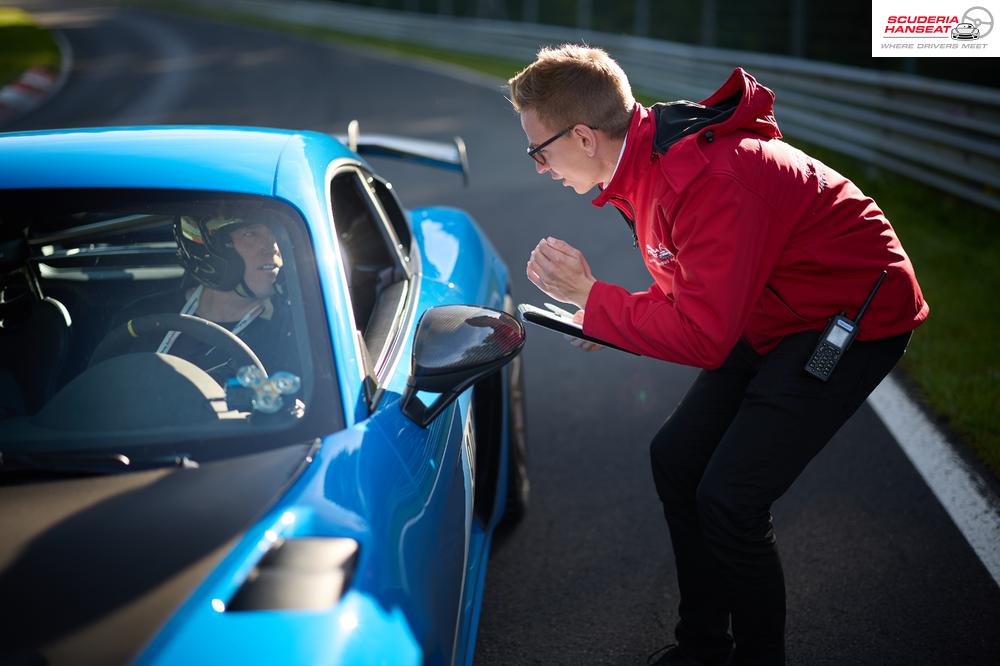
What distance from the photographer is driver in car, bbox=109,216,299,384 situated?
240cm

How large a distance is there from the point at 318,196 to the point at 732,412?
1287 mm

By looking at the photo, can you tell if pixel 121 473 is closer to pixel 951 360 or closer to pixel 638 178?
pixel 638 178

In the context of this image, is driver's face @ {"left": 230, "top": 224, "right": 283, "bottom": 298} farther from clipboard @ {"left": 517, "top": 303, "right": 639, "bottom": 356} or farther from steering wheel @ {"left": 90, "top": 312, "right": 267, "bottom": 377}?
clipboard @ {"left": 517, "top": 303, "right": 639, "bottom": 356}

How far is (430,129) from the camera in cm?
1313

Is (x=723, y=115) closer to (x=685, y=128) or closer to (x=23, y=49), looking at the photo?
(x=685, y=128)

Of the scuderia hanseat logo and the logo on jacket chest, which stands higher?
the scuderia hanseat logo

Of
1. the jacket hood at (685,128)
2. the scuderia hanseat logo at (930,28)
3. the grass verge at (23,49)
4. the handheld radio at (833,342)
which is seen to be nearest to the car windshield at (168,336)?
the jacket hood at (685,128)

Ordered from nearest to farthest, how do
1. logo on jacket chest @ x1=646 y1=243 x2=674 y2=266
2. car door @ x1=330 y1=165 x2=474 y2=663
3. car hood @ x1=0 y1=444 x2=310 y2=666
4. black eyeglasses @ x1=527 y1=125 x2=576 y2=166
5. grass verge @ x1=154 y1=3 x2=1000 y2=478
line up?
car hood @ x1=0 y1=444 x2=310 y2=666 < car door @ x1=330 y1=165 x2=474 y2=663 < black eyeglasses @ x1=527 y1=125 x2=576 y2=166 < logo on jacket chest @ x1=646 y1=243 x2=674 y2=266 < grass verge @ x1=154 y1=3 x2=1000 y2=478

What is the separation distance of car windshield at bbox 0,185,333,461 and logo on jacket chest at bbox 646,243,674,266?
883 millimetres

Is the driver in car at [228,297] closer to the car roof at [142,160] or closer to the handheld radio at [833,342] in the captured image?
the car roof at [142,160]

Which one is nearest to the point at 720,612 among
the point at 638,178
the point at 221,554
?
the point at 638,178

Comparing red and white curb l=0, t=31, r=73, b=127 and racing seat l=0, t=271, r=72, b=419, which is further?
red and white curb l=0, t=31, r=73, b=127

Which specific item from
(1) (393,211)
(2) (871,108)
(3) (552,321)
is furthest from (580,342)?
(2) (871,108)

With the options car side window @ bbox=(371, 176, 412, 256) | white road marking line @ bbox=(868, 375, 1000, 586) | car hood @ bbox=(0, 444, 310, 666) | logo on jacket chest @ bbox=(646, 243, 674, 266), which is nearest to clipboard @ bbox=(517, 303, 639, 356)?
logo on jacket chest @ bbox=(646, 243, 674, 266)
